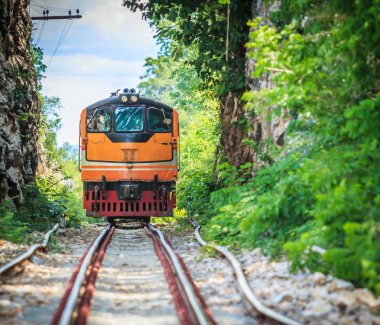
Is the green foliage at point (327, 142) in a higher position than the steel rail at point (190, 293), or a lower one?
higher

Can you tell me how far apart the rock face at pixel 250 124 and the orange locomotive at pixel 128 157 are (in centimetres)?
150

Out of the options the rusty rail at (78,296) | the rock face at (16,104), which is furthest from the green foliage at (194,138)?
the rusty rail at (78,296)

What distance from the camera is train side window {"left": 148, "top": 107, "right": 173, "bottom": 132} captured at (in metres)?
17.5

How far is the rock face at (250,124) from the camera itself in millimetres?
13292

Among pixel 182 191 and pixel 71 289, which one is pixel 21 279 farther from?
pixel 182 191

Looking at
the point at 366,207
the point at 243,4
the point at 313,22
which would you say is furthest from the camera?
the point at 243,4

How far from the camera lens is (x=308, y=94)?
877 cm

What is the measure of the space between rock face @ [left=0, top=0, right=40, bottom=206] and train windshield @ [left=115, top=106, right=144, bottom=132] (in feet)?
9.45

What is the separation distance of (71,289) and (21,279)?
1.34 meters

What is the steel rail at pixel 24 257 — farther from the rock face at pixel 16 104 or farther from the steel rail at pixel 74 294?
the rock face at pixel 16 104

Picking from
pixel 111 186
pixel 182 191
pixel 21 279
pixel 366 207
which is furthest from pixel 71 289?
pixel 182 191

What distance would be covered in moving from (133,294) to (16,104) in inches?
473

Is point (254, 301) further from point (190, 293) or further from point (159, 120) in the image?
point (159, 120)

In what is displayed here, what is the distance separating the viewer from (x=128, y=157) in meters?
17.3
